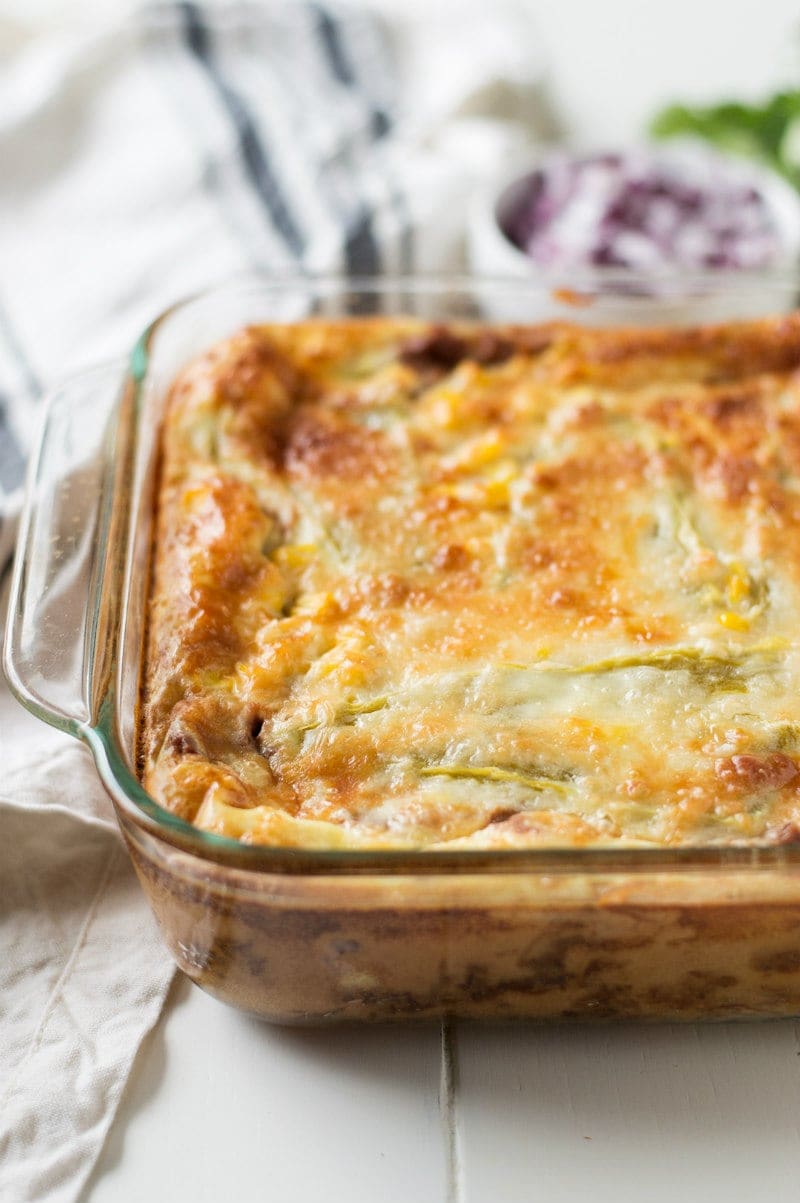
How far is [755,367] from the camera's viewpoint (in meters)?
2.37

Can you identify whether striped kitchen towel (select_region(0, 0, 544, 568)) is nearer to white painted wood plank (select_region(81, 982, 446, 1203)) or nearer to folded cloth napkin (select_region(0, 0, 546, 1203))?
folded cloth napkin (select_region(0, 0, 546, 1203))

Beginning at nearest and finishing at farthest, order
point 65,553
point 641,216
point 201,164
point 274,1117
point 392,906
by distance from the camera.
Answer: point 392,906 → point 274,1117 → point 65,553 → point 641,216 → point 201,164

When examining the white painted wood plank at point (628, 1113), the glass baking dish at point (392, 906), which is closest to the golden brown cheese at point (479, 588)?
the glass baking dish at point (392, 906)

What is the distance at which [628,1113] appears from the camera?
157cm

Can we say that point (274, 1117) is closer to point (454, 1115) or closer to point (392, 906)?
point (454, 1115)

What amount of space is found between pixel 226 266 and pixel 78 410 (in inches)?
38.4

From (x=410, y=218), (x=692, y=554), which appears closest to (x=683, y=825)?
(x=692, y=554)

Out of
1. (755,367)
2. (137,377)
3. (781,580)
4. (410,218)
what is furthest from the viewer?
(410,218)

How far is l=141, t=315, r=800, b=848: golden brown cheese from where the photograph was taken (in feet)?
5.36

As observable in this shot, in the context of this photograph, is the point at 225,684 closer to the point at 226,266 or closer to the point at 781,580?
the point at 781,580

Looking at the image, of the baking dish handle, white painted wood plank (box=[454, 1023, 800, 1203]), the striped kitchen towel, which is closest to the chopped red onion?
the striped kitchen towel

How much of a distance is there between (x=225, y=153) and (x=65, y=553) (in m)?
1.77

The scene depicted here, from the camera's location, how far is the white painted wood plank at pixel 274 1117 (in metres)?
1.50

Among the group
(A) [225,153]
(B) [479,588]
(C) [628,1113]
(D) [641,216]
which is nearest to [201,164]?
(A) [225,153]
